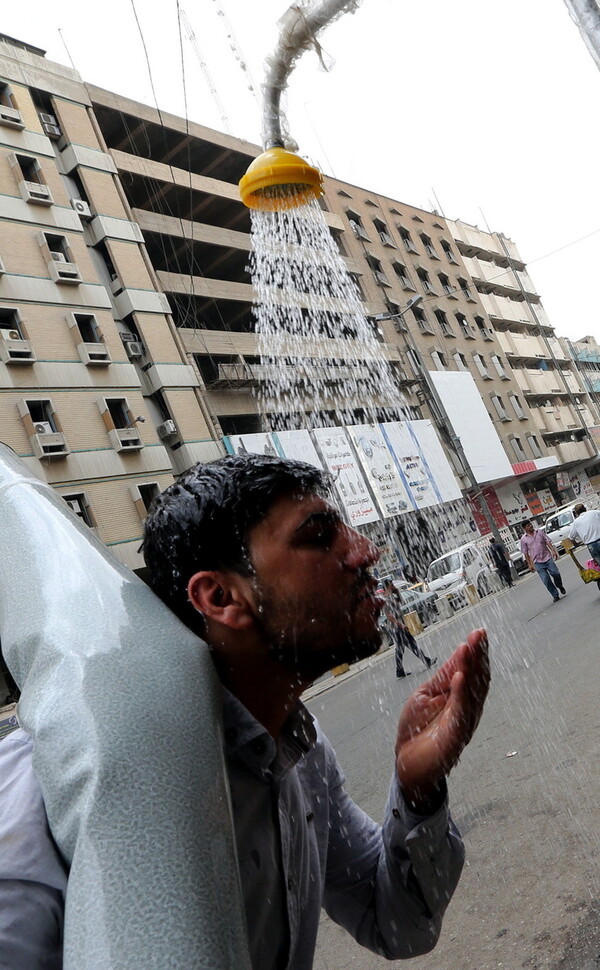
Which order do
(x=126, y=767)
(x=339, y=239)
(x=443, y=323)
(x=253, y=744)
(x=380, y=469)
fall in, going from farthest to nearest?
(x=443, y=323), (x=339, y=239), (x=380, y=469), (x=253, y=744), (x=126, y=767)

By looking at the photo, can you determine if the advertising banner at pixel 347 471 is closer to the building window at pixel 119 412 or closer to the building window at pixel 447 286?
the building window at pixel 119 412

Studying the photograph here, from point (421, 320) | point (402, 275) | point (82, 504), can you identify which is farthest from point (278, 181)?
point (402, 275)

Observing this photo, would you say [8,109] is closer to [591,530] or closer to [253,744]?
[591,530]

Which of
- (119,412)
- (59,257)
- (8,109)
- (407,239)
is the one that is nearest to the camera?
(59,257)

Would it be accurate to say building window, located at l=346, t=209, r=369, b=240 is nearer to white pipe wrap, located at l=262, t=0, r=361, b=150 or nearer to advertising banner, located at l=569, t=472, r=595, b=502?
advertising banner, located at l=569, t=472, r=595, b=502

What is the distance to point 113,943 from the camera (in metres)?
0.57

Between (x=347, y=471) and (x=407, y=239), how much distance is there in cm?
2252

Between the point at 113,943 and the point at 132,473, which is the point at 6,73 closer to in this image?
the point at 132,473

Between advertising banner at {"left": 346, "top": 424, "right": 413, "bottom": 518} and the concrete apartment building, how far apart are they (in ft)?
11.1

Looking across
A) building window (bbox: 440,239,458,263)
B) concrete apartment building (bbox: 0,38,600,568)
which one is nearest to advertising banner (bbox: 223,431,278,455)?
concrete apartment building (bbox: 0,38,600,568)

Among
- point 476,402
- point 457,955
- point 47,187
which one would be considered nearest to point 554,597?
point 457,955

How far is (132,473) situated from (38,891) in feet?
79.9

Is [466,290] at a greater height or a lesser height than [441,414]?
greater

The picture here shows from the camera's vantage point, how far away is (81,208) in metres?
26.6
